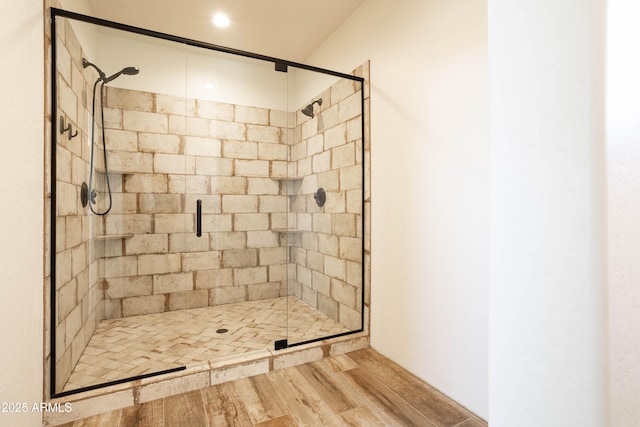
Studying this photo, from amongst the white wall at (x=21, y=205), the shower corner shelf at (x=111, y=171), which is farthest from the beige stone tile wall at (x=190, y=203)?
the white wall at (x=21, y=205)

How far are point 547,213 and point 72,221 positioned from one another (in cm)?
233

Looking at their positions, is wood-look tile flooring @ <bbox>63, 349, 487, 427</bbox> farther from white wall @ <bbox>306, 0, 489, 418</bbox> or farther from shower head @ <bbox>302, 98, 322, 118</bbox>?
shower head @ <bbox>302, 98, 322, 118</bbox>

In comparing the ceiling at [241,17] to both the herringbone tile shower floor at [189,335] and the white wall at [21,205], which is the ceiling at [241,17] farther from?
the herringbone tile shower floor at [189,335]

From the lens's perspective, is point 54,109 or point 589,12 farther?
point 54,109

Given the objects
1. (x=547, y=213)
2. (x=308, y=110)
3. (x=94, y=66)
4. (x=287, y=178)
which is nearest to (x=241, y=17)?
(x=308, y=110)

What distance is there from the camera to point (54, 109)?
1630mm

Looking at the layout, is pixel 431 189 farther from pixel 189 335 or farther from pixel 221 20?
pixel 221 20

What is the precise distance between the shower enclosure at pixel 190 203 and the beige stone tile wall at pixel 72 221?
0.5 inches

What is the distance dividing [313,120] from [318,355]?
205 centimetres

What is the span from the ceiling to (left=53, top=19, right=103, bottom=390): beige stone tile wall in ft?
1.96

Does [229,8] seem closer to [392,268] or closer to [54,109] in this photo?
[54,109]

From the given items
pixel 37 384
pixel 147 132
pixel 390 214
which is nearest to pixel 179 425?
pixel 37 384

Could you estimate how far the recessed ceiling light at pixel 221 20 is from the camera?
2629 mm

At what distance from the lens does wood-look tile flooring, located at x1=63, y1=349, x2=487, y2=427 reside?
1543 millimetres
